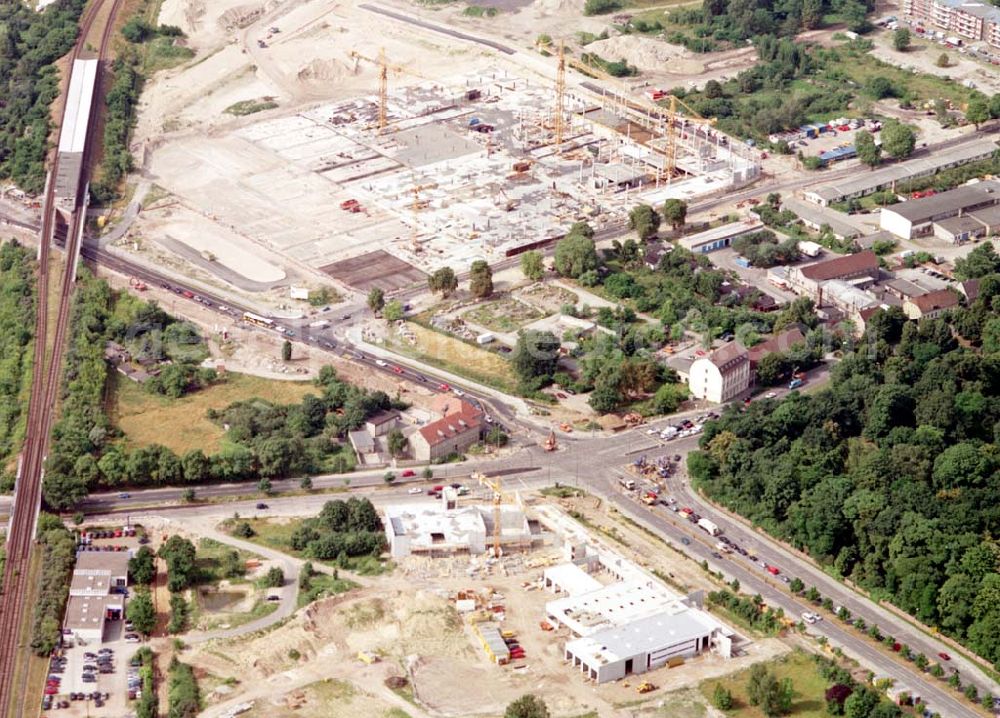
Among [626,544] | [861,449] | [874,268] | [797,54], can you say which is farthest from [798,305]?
[797,54]

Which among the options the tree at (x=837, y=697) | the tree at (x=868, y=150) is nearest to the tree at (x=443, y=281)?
the tree at (x=868, y=150)

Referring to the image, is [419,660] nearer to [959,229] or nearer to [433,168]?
[959,229]

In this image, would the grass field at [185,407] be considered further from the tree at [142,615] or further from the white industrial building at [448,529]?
the tree at [142,615]

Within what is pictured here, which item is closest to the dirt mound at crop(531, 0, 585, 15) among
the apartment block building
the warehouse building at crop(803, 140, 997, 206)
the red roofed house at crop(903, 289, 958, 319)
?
the apartment block building

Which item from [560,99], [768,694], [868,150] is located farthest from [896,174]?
[768,694]

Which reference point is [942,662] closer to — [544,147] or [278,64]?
A: [544,147]

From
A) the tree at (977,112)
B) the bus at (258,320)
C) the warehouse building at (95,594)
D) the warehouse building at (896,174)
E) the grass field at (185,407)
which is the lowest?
the grass field at (185,407)

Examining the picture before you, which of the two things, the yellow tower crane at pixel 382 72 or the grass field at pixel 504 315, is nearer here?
the grass field at pixel 504 315

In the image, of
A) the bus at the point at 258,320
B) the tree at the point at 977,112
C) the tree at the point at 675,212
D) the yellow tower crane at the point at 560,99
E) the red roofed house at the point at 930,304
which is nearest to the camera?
the red roofed house at the point at 930,304
